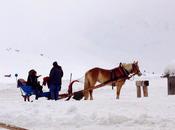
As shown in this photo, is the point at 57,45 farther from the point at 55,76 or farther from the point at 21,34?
the point at 55,76

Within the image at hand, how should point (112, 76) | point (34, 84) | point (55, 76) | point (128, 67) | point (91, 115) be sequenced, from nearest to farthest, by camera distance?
point (91, 115) < point (55, 76) < point (34, 84) < point (112, 76) < point (128, 67)

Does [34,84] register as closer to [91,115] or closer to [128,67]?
[128,67]

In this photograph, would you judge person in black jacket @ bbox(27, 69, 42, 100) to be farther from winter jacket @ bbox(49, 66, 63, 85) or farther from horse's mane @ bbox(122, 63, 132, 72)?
horse's mane @ bbox(122, 63, 132, 72)

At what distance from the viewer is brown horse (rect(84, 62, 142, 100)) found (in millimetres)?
25156

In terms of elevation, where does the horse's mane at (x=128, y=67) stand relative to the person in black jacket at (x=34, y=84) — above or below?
above

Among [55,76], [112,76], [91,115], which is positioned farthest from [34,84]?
[91,115]

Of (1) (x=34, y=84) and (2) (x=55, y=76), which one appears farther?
(1) (x=34, y=84)

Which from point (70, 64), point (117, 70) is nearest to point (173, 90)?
point (117, 70)

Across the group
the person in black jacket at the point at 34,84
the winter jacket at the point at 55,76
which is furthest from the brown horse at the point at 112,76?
the person in black jacket at the point at 34,84

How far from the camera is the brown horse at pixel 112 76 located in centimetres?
2516

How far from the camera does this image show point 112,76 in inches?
995

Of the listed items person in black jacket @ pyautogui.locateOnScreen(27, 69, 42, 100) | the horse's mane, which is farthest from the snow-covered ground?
the horse's mane

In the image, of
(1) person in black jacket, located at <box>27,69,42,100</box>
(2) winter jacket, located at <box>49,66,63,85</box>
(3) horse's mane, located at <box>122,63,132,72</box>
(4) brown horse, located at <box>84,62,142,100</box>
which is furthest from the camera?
(3) horse's mane, located at <box>122,63,132,72</box>

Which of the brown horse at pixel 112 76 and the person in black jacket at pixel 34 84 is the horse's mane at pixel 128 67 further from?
the person in black jacket at pixel 34 84
